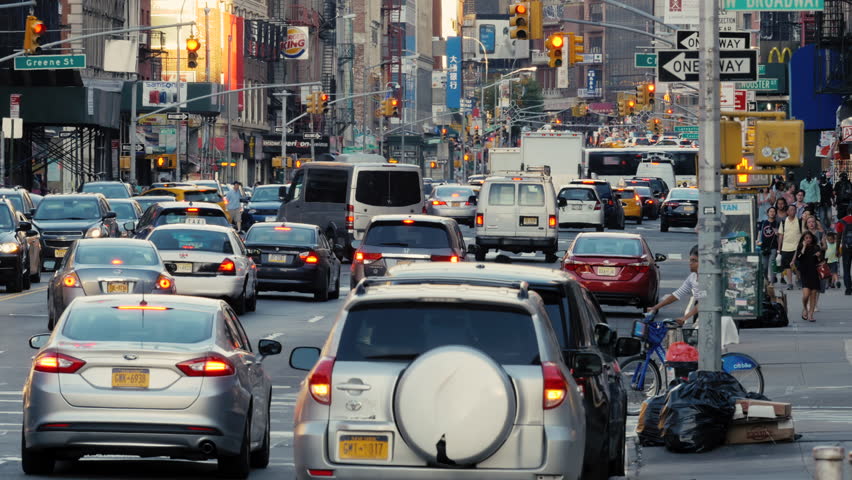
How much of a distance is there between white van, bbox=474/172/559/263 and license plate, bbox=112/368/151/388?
33.9m

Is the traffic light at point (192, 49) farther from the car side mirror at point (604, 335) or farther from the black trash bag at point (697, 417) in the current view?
the car side mirror at point (604, 335)

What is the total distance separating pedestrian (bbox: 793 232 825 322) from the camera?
29.9 metres

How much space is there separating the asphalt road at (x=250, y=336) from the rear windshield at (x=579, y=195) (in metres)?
12.5

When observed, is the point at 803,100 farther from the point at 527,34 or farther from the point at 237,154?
the point at 237,154

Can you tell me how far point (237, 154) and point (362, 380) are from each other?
107272 millimetres

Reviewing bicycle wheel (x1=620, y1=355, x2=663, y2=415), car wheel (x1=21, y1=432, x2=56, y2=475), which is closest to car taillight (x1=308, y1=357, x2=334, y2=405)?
car wheel (x1=21, y1=432, x2=56, y2=475)


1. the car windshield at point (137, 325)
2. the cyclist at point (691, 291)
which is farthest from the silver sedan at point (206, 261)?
the car windshield at point (137, 325)

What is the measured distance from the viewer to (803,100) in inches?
2714

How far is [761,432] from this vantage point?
15.1 meters

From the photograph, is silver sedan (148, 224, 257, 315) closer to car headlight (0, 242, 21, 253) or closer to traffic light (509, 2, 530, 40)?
car headlight (0, 242, 21, 253)

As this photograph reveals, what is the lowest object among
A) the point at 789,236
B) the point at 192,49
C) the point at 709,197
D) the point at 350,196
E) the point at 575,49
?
the point at 789,236

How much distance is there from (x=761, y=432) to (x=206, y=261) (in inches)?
624

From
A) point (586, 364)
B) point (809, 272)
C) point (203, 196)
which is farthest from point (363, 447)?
point (203, 196)

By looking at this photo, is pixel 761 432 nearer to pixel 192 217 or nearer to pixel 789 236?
pixel 789 236
